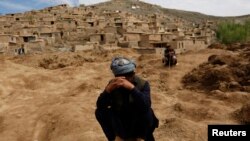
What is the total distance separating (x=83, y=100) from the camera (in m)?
13.7

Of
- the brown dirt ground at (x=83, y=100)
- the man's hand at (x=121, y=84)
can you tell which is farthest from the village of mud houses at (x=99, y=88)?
the man's hand at (x=121, y=84)

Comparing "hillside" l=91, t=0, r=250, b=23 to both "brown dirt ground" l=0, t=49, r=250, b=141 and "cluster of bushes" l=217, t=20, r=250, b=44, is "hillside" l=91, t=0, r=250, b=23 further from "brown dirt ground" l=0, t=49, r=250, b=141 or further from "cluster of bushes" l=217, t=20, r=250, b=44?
"brown dirt ground" l=0, t=49, r=250, b=141

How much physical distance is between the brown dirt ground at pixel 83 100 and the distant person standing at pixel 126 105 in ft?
13.5

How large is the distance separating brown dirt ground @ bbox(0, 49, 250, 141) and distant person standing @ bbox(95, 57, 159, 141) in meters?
4.11

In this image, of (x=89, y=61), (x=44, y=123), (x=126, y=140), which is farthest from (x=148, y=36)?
(x=126, y=140)

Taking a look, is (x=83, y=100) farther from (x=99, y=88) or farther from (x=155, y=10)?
(x=155, y=10)

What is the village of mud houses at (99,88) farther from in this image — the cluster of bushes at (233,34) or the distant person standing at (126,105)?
the cluster of bushes at (233,34)

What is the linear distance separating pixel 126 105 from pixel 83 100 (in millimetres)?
9940

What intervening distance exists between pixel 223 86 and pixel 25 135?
6952 mm

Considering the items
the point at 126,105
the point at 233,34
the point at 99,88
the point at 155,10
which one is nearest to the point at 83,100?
the point at 99,88

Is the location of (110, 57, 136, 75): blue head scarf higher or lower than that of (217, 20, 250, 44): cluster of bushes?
higher

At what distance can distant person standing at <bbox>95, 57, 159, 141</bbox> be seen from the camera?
3.84 meters

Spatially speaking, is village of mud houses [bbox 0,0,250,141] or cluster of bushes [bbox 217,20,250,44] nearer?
village of mud houses [bbox 0,0,250,141]

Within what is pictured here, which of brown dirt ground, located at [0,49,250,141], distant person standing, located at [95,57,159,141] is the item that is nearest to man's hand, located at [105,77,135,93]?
distant person standing, located at [95,57,159,141]
